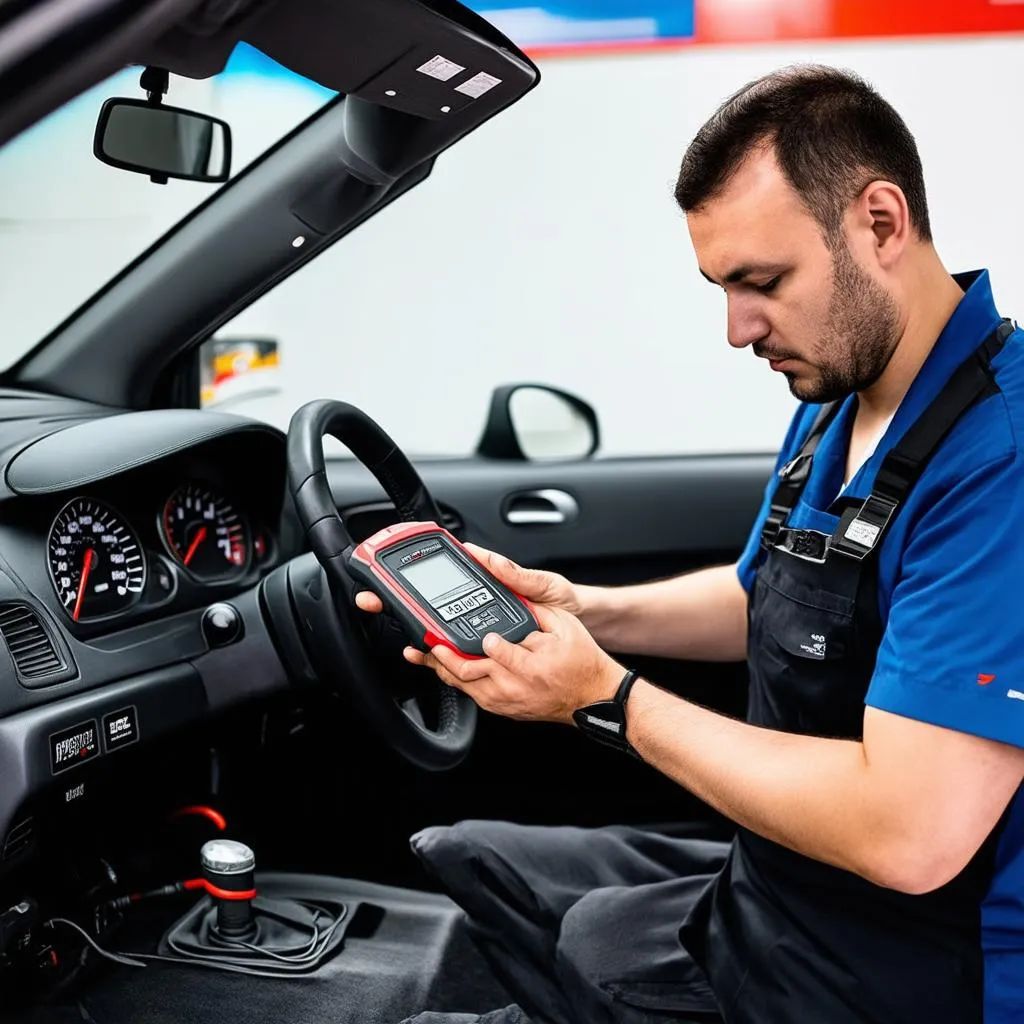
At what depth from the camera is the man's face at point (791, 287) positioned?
46.0 inches

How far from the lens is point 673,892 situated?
148 centimetres

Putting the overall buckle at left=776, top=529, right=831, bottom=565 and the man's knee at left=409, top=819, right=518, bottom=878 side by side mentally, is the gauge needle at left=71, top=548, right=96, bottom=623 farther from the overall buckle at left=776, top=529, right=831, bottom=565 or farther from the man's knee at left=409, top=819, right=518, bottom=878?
the overall buckle at left=776, top=529, right=831, bottom=565

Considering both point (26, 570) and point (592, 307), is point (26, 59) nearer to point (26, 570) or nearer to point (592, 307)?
point (26, 570)

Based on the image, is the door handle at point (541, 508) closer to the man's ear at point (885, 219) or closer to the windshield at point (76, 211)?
the man's ear at point (885, 219)

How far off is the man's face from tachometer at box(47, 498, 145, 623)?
87 centimetres

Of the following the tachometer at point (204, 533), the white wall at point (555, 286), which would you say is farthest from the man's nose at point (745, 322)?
the white wall at point (555, 286)

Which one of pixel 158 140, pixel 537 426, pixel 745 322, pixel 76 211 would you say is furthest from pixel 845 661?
pixel 76 211

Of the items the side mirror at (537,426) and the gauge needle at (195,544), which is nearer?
the gauge needle at (195,544)

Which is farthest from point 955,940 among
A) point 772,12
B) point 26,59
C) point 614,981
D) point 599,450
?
point 772,12

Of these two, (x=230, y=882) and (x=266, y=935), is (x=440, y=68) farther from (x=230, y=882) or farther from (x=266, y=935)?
(x=266, y=935)

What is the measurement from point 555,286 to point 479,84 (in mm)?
2456

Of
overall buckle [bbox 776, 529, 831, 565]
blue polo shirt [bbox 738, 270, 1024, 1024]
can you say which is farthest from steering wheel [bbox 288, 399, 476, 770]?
blue polo shirt [bbox 738, 270, 1024, 1024]

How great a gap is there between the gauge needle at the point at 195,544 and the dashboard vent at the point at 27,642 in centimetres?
30

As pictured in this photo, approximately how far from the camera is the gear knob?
1673mm
